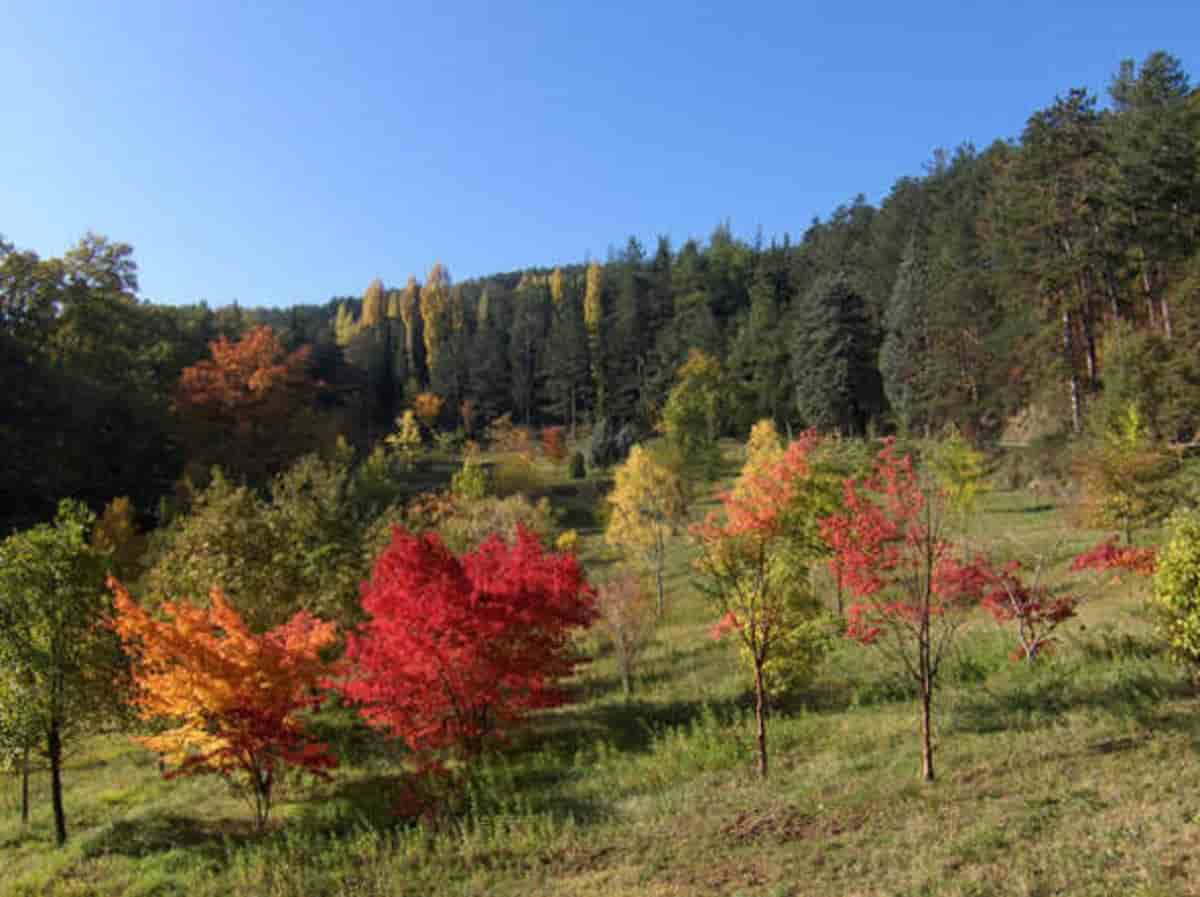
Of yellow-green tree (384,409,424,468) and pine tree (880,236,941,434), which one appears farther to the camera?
yellow-green tree (384,409,424,468)

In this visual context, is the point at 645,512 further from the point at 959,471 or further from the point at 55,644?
the point at 55,644

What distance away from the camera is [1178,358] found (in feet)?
100

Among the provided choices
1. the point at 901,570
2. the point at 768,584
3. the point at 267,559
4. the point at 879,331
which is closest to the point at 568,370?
the point at 879,331

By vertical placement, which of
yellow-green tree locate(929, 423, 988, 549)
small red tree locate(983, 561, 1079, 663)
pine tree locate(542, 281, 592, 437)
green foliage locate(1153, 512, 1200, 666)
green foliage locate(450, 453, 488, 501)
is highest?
pine tree locate(542, 281, 592, 437)

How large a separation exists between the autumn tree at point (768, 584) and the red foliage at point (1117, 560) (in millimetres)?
7924

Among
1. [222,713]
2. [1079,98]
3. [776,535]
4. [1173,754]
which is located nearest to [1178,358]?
[1079,98]

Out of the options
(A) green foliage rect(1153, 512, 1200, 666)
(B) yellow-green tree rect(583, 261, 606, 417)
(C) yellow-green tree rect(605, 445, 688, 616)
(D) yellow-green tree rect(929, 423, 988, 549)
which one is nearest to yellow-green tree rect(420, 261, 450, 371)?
(B) yellow-green tree rect(583, 261, 606, 417)

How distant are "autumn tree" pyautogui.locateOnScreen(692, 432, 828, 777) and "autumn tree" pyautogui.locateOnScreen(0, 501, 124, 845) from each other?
11187 millimetres

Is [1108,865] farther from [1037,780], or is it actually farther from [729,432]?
[729,432]

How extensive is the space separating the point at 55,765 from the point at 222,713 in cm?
360

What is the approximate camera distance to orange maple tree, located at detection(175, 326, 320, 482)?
51.8 metres

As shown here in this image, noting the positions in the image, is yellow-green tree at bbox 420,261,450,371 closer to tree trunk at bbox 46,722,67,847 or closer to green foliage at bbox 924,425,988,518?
green foliage at bbox 924,425,988,518

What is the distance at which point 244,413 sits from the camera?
173 ft

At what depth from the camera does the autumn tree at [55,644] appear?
1258 cm
